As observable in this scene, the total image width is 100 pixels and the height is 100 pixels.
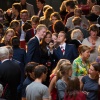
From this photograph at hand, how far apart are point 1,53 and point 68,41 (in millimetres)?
3172

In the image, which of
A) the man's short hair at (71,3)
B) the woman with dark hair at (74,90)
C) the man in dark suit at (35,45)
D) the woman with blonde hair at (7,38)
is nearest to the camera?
the woman with dark hair at (74,90)

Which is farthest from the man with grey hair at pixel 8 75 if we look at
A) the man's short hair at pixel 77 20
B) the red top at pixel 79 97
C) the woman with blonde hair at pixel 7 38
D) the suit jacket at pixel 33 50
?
the man's short hair at pixel 77 20

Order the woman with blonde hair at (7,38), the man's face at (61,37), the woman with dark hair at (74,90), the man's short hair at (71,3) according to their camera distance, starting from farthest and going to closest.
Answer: the man's short hair at (71,3), the woman with blonde hair at (7,38), the man's face at (61,37), the woman with dark hair at (74,90)

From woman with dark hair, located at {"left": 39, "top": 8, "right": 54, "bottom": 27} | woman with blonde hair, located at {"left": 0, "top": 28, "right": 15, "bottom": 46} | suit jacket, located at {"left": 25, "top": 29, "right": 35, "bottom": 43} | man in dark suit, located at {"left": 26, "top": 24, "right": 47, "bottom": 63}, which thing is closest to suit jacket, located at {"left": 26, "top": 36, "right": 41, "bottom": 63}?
man in dark suit, located at {"left": 26, "top": 24, "right": 47, "bottom": 63}

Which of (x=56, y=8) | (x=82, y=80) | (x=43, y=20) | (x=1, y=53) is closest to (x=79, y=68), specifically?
(x=82, y=80)

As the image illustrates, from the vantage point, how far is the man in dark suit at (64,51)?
15.2 meters

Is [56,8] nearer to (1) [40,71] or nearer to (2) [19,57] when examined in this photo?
(2) [19,57]

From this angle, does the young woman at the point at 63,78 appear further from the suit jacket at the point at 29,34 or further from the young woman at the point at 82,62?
the suit jacket at the point at 29,34

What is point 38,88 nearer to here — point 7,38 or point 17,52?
point 17,52

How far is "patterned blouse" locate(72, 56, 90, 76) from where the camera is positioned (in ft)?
46.8

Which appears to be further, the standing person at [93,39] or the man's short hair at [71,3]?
the man's short hair at [71,3]

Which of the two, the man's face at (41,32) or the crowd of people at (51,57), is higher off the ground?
the man's face at (41,32)

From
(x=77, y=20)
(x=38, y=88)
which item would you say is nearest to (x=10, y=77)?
(x=38, y=88)

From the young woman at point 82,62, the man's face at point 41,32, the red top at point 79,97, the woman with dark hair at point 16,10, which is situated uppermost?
the woman with dark hair at point 16,10
